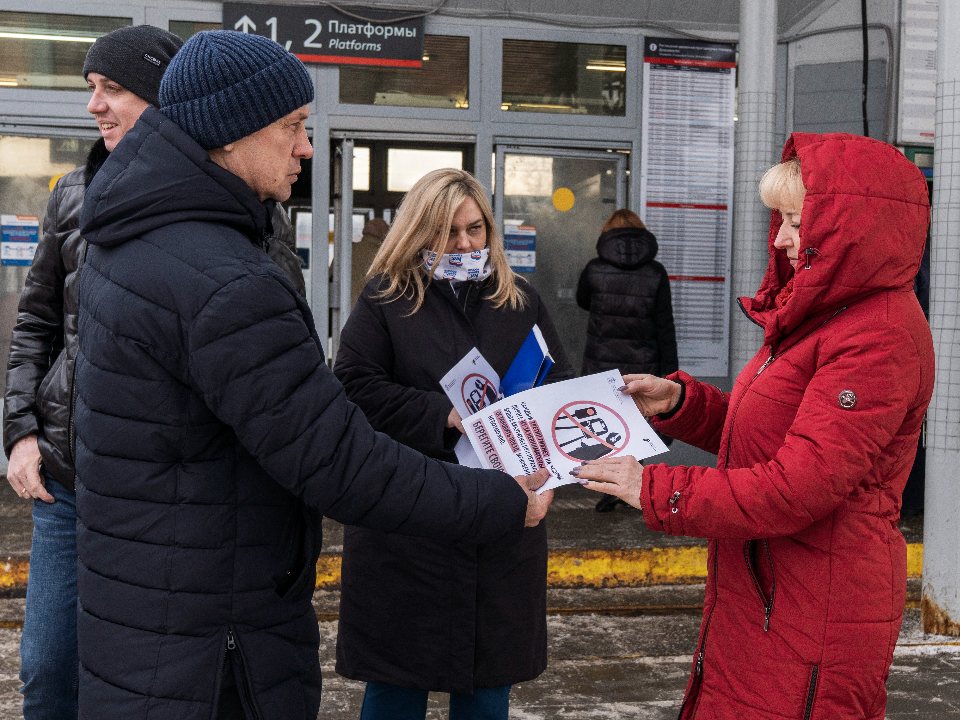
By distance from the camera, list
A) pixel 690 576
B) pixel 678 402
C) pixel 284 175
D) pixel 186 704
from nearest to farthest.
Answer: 1. pixel 186 704
2. pixel 284 175
3. pixel 678 402
4. pixel 690 576

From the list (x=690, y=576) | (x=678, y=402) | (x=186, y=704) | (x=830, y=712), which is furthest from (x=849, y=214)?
(x=690, y=576)

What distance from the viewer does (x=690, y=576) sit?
5.80m

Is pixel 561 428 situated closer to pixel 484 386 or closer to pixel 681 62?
pixel 484 386

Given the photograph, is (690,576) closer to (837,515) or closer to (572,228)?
(572,228)

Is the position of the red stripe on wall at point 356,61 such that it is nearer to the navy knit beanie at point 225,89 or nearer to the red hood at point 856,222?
the navy knit beanie at point 225,89

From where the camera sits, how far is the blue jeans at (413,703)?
2777 millimetres

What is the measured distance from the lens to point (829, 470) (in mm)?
1901

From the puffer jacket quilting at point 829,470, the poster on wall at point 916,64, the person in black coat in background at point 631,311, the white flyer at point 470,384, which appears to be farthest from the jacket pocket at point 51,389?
the poster on wall at point 916,64

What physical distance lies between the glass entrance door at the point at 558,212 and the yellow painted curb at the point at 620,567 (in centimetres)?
277

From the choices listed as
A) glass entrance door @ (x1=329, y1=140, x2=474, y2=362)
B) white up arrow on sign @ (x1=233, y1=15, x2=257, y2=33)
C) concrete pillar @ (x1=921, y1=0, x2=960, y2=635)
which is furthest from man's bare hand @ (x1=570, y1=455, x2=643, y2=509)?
white up arrow on sign @ (x1=233, y1=15, x2=257, y2=33)

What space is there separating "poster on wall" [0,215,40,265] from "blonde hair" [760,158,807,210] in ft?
22.6

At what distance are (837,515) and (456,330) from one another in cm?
126

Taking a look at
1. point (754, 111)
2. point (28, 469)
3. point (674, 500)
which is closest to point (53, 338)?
point (28, 469)

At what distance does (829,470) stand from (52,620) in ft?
6.51
